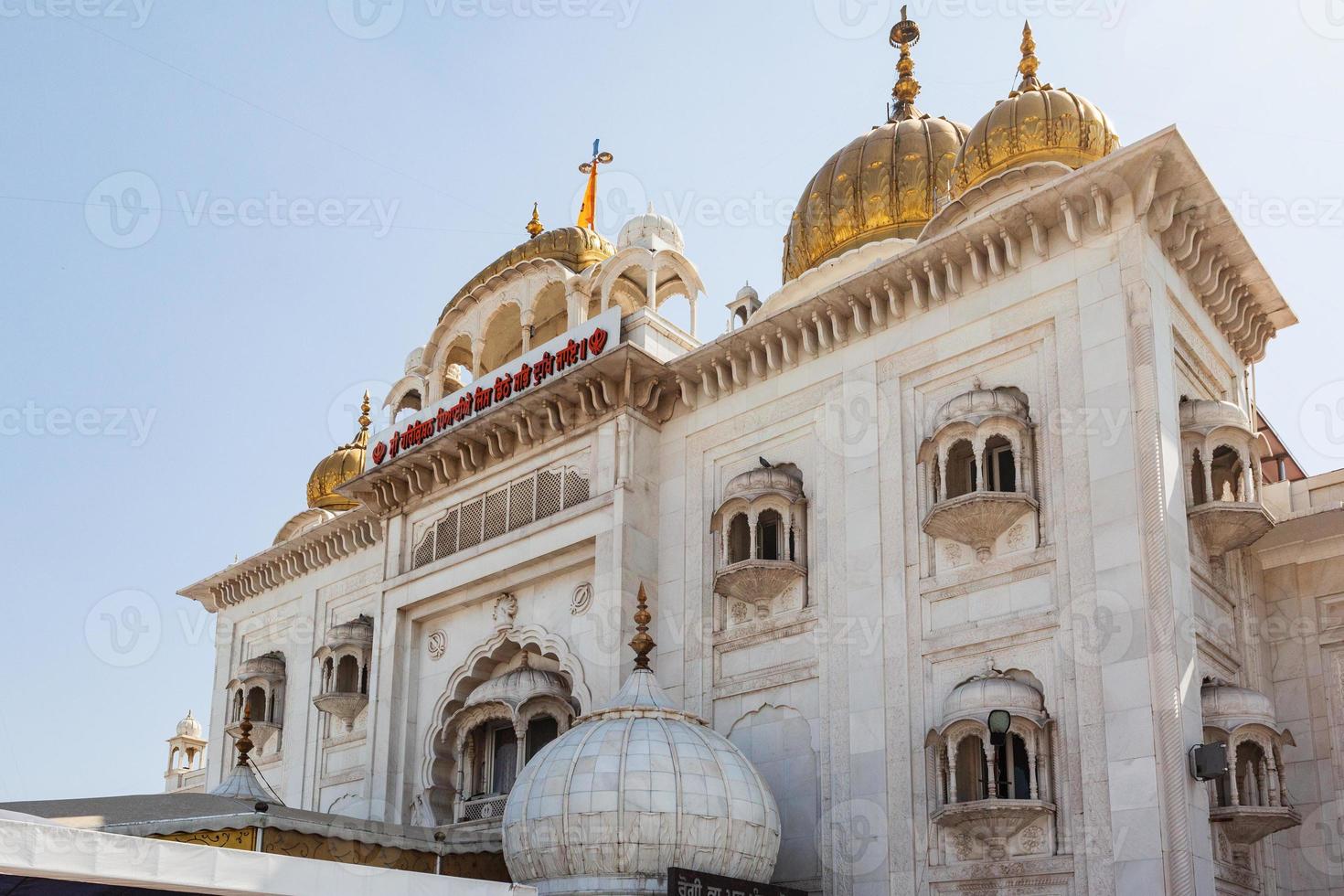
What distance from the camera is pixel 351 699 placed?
2194 centimetres

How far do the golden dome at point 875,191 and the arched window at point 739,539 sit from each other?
6093 mm

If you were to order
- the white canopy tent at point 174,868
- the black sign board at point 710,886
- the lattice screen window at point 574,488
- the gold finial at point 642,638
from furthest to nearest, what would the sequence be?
1. the lattice screen window at point 574,488
2. the gold finial at point 642,638
3. the black sign board at point 710,886
4. the white canopy tent at point 174,868

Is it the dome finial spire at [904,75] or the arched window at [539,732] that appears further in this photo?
the dome finial spire at [904,75]

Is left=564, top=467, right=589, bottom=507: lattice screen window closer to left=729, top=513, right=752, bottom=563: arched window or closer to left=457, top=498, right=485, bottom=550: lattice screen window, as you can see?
left=457, top=498, right=485, bottom=550: lattice screen window

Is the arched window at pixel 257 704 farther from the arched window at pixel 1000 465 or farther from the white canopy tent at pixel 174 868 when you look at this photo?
the arched window at pixel 1000 465

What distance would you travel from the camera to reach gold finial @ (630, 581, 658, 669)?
1602 centimetres

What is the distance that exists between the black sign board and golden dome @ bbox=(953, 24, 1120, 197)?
971 centimetres

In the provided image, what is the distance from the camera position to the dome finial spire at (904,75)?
939 inches

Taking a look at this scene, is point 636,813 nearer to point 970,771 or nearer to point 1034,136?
point 970,771

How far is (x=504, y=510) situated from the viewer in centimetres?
1969

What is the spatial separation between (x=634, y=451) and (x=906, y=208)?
6390 millimetres

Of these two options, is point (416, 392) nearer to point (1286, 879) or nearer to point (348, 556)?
point (348, 556)

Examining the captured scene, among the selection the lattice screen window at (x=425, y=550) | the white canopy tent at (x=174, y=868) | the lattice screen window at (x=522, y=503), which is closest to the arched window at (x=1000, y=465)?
the lattice screen window at (x=522, y=503)

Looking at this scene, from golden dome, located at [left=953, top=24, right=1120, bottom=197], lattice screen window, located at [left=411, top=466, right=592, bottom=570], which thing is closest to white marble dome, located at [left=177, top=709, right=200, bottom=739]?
lattice screen window, located at [left=411, top=466, right=592, bottom=570]
